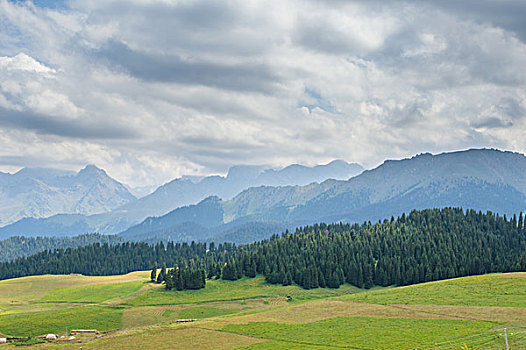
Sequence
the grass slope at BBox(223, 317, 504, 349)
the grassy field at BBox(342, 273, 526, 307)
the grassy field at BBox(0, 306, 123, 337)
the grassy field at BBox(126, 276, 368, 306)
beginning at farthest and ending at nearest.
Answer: the grassy field at BBox(126, 276, 368, 306) < the grassy field at BBox(0, 306, 123, 337) < the grassy field at BBox(342, 273, 526, 307) < the grass slope at BBox(223, 317, 504, 349)

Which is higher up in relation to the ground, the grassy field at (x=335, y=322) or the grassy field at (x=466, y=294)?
the grassy field at (x=466, y=294)

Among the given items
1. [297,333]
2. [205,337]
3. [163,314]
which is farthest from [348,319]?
[163,314]

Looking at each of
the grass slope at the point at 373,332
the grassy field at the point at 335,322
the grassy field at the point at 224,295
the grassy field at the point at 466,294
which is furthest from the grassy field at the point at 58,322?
the grassy field at the point at 466,294

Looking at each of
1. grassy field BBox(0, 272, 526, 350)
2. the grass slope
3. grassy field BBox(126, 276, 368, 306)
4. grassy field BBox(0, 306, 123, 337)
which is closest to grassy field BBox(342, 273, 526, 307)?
grassy field BBox(0, 272, 526, 350)

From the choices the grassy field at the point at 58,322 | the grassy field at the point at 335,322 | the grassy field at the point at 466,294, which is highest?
the grassy field at the point at 466,294

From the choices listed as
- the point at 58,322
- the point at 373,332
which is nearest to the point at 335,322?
the point at 373,332

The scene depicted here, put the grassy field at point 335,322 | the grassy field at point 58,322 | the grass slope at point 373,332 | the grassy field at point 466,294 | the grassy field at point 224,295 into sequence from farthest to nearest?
the grassy field at point 224,295 → the grassy field at point 58,322 → the grassy field at point 466,294 → the grassy field at point 335,322 → the grass slope at point 373,332

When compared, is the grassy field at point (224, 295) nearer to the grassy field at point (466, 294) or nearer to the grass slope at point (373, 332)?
the grassy field at point (466, 294)

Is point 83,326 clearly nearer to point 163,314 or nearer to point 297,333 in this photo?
point 163,314

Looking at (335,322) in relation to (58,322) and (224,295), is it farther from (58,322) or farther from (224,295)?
(224,295)

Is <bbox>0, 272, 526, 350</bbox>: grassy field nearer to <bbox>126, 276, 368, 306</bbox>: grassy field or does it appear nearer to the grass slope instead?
the grass slope

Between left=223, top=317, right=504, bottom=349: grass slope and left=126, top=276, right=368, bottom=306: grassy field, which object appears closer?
left=223, top=317, right=504, bottom=349: grass slope

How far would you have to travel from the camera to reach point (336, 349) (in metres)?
87.4

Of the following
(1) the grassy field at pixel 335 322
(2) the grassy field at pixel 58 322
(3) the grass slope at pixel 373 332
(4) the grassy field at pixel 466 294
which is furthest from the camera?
(2) the grassy field at pixel 58 322
